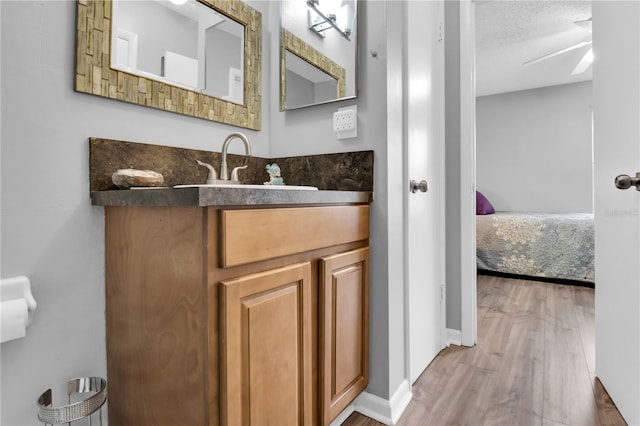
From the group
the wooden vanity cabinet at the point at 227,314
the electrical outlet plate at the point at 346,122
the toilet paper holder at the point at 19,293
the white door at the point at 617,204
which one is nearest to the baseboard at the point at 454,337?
the white door at the point at 617,204

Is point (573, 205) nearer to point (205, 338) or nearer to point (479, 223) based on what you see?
point (479, 223)

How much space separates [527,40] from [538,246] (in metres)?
2.09

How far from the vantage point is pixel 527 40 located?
3354 mm

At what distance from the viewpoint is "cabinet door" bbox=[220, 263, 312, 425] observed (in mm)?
777

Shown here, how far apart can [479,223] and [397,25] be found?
3.00m

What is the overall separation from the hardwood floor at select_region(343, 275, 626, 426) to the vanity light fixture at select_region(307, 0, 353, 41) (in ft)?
5.26

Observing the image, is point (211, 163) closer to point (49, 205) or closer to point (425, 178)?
point (49, 205)

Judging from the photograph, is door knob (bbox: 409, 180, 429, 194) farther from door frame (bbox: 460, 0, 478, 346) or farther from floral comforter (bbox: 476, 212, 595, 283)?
floral comforter (bbox: 476, 212, 595, 283)

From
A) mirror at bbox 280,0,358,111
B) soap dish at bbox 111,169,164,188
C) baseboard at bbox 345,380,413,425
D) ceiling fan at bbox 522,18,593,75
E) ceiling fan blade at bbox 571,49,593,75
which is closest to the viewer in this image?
soap dish at bbox 111,169,164,188

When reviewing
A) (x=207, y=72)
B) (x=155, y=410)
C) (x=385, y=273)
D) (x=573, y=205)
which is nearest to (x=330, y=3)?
(x=207, y=72)

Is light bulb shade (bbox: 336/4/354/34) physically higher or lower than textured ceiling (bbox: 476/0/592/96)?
lower

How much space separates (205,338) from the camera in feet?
2.47

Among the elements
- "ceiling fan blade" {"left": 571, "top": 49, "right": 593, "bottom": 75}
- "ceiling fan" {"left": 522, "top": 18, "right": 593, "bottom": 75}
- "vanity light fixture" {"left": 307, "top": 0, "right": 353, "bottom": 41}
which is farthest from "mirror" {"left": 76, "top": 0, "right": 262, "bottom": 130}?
"ceiling fan blade" {"left": 571, "top": 49, "right": 593, "bottom": 75}

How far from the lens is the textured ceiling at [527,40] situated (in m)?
2.80
